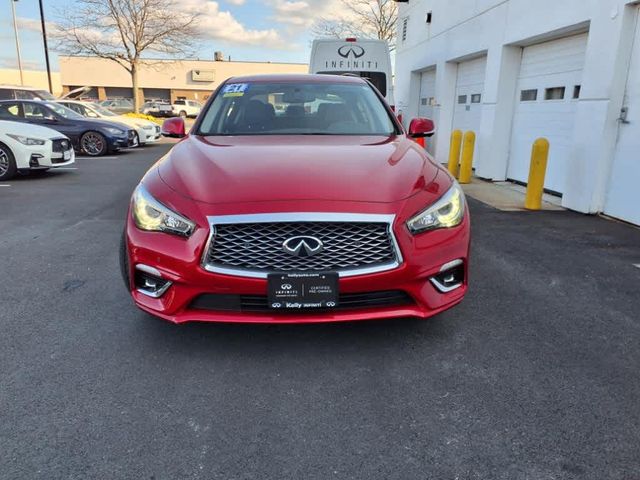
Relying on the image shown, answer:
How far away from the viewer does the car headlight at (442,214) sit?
269 centimetres

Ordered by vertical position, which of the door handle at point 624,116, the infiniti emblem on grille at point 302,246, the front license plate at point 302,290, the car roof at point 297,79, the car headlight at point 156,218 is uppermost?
the car roof at point 297,79

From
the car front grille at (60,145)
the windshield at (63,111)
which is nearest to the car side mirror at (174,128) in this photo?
the car front grille at (60,145)

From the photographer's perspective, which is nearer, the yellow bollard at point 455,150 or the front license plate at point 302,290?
the front license plate at point 302,290

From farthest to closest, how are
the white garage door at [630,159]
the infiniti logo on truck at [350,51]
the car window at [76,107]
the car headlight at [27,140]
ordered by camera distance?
the car window at [76,107] → the infiniti logo on truck at [350,51] → the car headlight at [27,140] → the white garage door at [630,159]

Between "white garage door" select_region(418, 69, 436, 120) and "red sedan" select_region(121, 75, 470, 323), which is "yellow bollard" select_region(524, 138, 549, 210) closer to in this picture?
"red sedan" select_region(121, 75, 470, 323)

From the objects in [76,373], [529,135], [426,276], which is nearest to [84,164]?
[529,135]

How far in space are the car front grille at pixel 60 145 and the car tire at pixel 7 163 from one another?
693 millimetres

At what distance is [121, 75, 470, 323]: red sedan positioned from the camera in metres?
2.57

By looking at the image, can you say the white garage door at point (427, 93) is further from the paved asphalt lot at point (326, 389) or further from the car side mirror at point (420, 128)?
the paved asphalt lot at point (326, 389)

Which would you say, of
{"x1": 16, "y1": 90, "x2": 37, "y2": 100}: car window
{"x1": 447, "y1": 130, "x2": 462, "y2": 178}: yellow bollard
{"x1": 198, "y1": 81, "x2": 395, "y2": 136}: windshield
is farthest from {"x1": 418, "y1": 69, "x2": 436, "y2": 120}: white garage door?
{"x1": 16, "y1": 90, "x2": 37, "y2": 100}: car window

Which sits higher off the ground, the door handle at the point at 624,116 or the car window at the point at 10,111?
the door handle at the point at 624,116

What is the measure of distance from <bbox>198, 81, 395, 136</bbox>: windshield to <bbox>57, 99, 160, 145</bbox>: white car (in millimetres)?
11873

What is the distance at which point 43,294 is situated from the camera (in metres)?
3.83

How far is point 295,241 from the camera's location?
257cm
